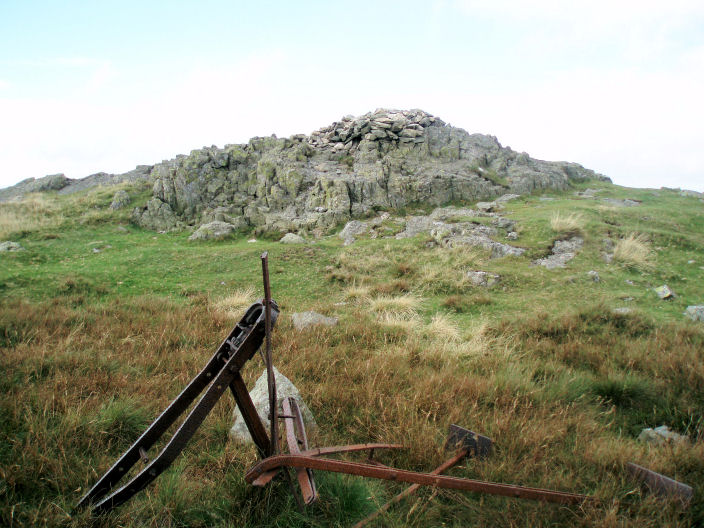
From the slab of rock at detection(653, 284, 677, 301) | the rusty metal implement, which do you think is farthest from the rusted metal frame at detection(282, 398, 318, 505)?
the slab of rock at detection(653, 284, 677, 301)

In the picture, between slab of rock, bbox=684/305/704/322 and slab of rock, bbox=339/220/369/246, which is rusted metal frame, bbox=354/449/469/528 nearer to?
slab of rock, bbox=684/305/704/322

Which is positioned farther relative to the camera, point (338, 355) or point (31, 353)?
point (338, 355)

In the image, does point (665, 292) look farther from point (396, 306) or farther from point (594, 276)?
point (396, 306)

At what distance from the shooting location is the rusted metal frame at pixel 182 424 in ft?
7.63

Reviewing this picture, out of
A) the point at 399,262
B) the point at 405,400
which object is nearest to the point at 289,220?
the point at 399,262

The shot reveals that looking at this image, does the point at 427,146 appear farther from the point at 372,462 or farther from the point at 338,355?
the point at 372,462

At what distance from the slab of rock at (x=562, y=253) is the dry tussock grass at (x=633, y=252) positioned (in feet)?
3.83

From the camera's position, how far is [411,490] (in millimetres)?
2857

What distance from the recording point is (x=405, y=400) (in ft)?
14.2

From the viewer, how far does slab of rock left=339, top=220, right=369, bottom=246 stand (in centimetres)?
1820

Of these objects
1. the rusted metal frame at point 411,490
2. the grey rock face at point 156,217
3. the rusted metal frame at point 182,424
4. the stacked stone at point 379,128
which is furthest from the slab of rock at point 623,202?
the rusted metal frame at point 182,424

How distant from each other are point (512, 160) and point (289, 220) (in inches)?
721

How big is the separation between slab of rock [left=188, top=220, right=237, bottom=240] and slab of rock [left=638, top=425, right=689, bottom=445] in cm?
1772

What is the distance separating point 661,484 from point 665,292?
345 inches
